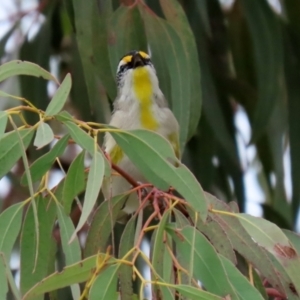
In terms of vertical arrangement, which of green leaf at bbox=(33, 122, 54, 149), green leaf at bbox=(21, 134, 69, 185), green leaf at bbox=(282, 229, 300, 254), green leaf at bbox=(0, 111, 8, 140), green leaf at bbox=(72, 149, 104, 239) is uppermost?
green leaf at bbox=(0, 111, 8, 140)

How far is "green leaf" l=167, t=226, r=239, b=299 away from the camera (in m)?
1.14

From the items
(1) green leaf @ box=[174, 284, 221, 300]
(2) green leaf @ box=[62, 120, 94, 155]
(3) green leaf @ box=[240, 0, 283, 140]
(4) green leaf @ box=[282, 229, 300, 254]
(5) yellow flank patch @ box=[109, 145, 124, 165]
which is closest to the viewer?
(1) green leaf @ box=[174, 284, 221, 300]

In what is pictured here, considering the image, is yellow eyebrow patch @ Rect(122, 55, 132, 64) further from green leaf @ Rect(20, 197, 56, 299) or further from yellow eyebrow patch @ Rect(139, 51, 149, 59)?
green leaf @ Rect(20, 197, 56, 299)

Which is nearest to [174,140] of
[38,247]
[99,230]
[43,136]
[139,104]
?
[139,104]

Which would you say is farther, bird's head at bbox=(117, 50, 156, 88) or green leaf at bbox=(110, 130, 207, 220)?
bird's head at bbox=(117, 50, 156, 88)

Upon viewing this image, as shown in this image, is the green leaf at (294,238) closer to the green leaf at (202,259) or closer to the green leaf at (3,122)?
the green leaf at (202,259)

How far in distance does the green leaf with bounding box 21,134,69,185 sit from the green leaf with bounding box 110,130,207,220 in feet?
0.25

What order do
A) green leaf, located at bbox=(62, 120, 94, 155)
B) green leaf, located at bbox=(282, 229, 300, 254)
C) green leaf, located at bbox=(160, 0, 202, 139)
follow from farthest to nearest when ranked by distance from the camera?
green leaf, located at bbox=(160, 0, 202, 139), green leaf, located at bbox=(282, 229, 300, 254), green leaf, located at bbox=(62, 120, 94, 155)

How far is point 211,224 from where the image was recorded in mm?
1255

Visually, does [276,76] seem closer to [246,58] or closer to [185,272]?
[246,58]

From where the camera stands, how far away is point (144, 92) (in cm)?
195

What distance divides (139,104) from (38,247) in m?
0.73

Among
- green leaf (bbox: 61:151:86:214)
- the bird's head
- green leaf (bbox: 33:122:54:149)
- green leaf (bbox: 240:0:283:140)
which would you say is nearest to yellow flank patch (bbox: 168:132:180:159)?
the bird's head

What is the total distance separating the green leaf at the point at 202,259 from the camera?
1.14 metres
